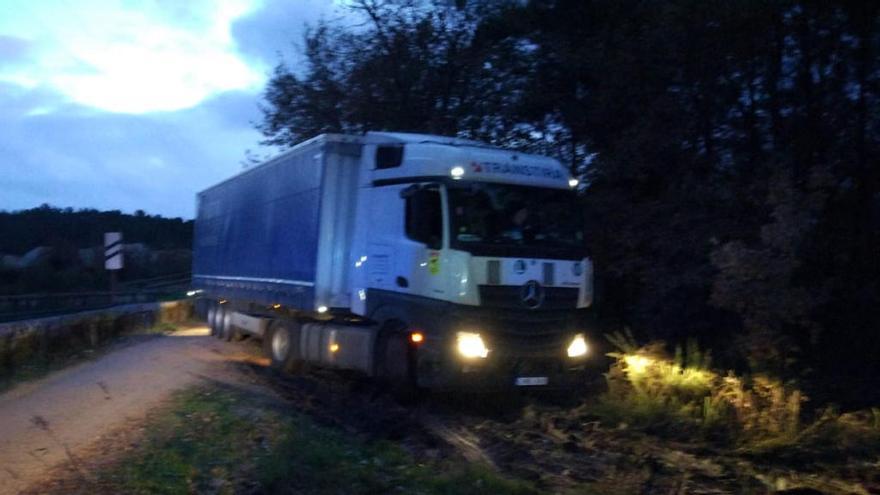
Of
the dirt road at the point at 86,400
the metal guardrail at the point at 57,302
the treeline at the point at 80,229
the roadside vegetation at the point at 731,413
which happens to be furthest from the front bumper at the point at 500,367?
the treeline at the point at 80,229

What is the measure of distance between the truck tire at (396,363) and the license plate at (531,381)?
1367 millimetres

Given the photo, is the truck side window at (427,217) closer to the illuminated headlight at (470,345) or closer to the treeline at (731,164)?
the illuminated headlight at (470,345)

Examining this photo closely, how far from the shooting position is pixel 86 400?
1219 centimetres

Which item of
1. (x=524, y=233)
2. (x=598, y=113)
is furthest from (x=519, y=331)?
(x=598, y=113)

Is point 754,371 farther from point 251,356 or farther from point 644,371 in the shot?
point 251,356

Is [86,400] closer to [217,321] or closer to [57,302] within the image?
[217,321]

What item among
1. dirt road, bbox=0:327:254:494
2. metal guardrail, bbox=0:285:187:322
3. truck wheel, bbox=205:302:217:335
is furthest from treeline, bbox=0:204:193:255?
dirt road, bbox=0:327:254:494

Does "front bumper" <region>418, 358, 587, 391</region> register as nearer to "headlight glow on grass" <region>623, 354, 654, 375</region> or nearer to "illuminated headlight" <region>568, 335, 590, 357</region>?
"illuminated headlight" <region>568, 335, 590, 357</region>

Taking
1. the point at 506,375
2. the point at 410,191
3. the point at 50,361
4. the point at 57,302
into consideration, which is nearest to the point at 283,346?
the point at 50,361

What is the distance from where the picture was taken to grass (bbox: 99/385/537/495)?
806 cm

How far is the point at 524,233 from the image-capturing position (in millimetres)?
12602

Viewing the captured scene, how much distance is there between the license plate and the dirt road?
14.5 ft

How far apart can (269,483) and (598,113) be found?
11.4 meters

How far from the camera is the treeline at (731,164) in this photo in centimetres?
1349
